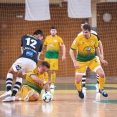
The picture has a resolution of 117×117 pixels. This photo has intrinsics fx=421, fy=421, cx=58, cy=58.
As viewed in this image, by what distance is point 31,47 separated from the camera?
9672 millimetres

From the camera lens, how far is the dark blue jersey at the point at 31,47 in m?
9.62

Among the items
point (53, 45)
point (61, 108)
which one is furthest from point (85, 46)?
point (53, 45)

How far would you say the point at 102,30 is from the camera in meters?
20.6

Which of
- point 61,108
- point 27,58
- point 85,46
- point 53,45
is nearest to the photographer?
point 61,108

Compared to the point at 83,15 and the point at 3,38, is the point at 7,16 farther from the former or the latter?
the point at 83,15

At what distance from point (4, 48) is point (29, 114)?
1325cm

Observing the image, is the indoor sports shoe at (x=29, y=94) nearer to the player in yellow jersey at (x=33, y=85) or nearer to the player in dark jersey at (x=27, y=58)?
the player in yellow jersey at (x=33, y=85)

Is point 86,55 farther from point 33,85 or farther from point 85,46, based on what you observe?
point 33,85

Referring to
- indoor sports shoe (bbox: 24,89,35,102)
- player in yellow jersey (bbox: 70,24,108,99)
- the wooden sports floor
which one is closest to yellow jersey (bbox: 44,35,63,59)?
player in yellow jersey (bbox: 70,24,108,99)

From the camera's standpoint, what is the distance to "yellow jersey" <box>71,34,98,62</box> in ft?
34.2

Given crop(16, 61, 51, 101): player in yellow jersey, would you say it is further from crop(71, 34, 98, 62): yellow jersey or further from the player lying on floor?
crop(71, 34, 98, 62): yellow jersey

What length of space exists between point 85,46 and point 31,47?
4.95ft

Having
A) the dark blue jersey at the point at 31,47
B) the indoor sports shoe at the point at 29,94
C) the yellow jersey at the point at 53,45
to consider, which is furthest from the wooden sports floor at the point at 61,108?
the yellow jersey at the point at 53,45

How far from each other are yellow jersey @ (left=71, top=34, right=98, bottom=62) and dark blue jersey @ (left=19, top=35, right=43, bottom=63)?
1.13m
